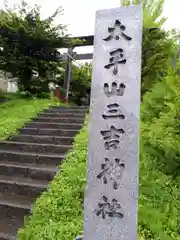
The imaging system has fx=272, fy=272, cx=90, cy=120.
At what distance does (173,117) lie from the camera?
12.3 feet

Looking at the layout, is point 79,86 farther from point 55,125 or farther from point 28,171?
point 28,171

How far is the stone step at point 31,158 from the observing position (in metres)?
4.88

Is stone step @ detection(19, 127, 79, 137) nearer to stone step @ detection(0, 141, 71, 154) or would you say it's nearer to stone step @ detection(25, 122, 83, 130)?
stone step @ detection(25, 122, 83, 130)

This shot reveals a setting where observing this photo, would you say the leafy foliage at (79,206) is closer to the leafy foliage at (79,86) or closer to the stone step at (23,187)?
the stone step at (23,187)

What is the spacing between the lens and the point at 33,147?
219 inches

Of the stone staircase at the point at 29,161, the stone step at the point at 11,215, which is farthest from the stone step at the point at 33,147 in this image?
the stone step at the point at 11,215

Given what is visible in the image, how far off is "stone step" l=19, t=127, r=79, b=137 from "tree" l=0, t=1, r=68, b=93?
11.4ft

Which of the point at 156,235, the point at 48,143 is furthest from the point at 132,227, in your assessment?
the point at 48,143

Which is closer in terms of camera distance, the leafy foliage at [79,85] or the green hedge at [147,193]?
the green hedge at [147,193]

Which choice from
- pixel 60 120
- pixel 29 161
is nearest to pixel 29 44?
pixel 60 120

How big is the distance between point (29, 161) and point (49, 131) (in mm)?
1409

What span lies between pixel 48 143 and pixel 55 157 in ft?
3.08

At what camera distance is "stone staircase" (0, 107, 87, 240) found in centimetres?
372

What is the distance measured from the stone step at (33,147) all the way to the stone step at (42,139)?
28 cm
